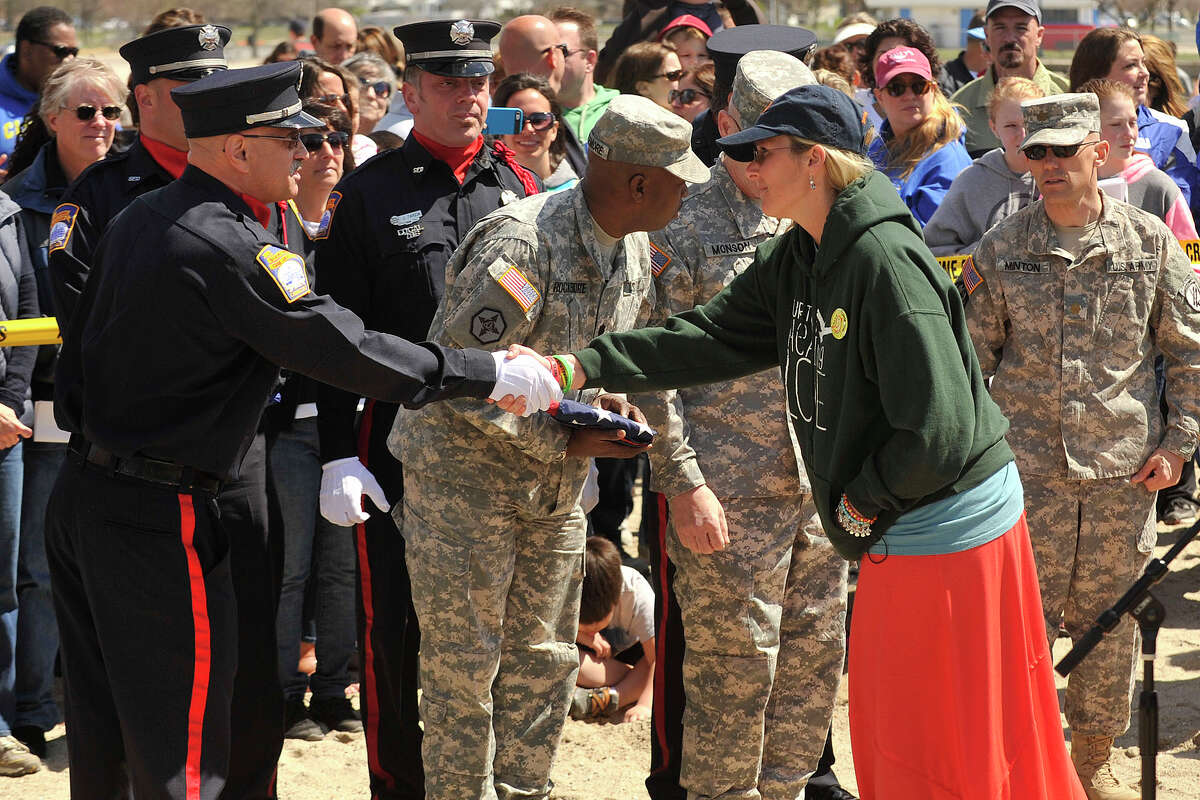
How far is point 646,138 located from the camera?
3.76 meters

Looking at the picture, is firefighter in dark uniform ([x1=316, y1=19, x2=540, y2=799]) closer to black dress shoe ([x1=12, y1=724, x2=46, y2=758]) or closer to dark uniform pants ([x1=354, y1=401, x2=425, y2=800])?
dark uniform pants ([x1=354, y1=401, x2=425, y2=800])

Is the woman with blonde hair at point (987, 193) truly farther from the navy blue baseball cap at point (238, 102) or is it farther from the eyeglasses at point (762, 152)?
the navy blue baseball cap at point (238, 102)

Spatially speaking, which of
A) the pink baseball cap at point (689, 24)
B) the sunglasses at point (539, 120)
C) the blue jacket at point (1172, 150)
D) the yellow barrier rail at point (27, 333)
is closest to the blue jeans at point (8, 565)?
the yellow barrier rail at point (27, 333)

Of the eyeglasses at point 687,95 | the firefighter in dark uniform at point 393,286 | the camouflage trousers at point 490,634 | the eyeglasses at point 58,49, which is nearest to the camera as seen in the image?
the camouflage trousers at point 490,634

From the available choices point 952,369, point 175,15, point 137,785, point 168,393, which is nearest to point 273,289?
point 168,393

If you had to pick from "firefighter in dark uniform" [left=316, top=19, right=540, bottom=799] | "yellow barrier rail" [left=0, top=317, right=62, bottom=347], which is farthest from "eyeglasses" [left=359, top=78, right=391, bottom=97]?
"yellow barrier rail" [left=0, top=317, right=62, bottom=347]

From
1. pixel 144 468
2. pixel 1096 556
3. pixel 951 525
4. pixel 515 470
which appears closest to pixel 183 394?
pixel 144 468

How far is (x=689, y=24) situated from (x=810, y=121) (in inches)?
210

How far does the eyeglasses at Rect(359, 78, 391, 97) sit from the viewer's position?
8.09 m

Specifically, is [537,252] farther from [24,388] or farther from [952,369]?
[24,388]

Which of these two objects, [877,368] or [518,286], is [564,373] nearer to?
[518,286]

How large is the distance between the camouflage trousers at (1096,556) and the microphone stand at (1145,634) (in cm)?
71

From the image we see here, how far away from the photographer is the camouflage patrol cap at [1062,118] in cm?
455

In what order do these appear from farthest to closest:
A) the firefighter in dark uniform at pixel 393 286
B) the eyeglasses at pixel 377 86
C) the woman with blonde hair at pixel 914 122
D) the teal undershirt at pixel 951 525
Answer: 1. the eyeglasses at pixel 377 86
2. the woman with blonde hair at pixel 914 122
3. the firefighter in dark uniform at pixel 393 286
4. the teal undershirt at pixel 951 525
